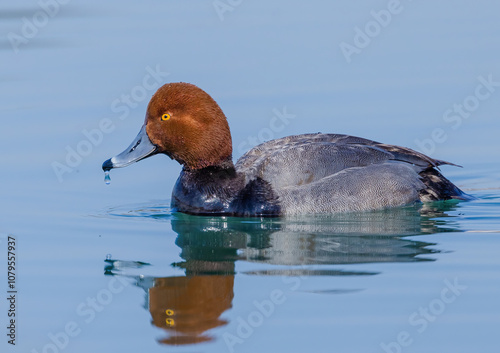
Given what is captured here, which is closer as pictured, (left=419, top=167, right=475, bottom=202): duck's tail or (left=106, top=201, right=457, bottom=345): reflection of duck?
(left=106, top=201, right=457, bottom=345): reflection of duck

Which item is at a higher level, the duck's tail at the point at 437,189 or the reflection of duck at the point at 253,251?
the duck's tail at the point at 437,189

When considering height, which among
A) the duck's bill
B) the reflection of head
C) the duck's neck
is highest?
the duck's bill

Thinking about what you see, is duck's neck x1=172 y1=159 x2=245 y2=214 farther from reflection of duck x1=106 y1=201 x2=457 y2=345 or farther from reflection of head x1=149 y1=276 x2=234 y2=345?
reflection of head x1=149 y1=276 x2=234 y2=345

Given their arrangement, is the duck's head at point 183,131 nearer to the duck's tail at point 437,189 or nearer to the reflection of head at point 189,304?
the duck's tail at point 437,189

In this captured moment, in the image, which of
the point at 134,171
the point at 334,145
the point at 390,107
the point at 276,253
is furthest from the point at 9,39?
the point at 276,253

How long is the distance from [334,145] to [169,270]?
8.50 feet

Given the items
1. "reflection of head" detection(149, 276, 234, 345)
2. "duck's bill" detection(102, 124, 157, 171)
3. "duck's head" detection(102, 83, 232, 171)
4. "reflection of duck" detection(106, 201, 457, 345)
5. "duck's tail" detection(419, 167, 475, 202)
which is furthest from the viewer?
"duck's tail" detection(419, 167, 475, 202)

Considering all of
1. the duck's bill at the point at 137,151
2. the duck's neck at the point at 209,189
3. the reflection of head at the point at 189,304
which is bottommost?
the reflection of head at the point at 189,304

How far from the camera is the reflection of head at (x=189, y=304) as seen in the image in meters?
6.53

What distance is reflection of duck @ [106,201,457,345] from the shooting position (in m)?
6.89

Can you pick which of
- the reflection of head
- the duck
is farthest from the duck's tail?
the reflection of head

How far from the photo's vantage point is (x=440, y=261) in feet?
25.6

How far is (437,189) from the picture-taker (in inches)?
392

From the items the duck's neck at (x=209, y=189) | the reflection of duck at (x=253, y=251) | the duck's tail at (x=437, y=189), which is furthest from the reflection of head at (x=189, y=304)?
the duck's tail at (x=437, y=189)
